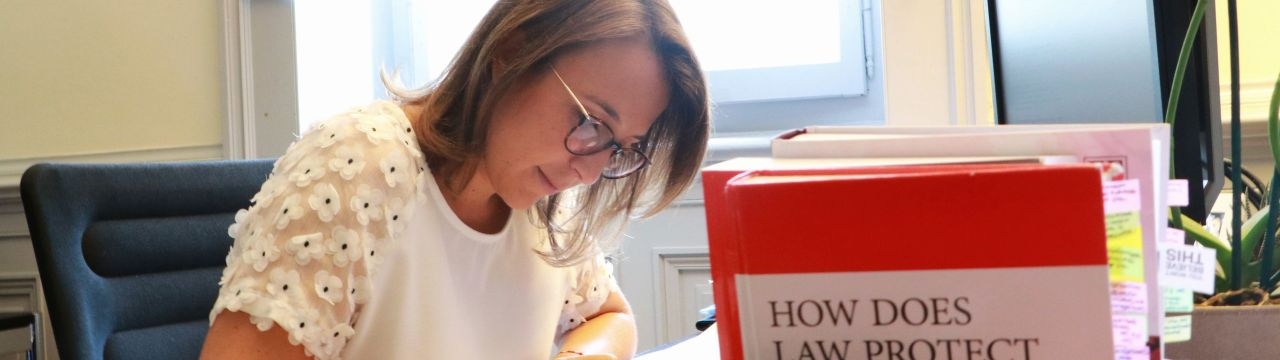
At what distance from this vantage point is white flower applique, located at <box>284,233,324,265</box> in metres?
0.88

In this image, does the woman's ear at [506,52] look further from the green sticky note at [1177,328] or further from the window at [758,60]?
the window at [758,60]

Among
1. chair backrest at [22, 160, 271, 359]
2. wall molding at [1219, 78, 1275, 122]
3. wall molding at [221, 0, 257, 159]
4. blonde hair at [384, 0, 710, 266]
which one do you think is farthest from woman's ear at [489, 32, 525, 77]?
wall molding at [221, 0, 257, 159]

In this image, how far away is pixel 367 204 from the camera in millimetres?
944

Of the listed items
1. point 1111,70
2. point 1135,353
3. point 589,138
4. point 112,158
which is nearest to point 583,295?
point 589,138

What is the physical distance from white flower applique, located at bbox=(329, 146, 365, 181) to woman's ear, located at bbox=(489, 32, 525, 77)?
14 centimetres

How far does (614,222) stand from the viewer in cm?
127

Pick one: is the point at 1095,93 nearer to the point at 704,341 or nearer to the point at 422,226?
the point at 704,341

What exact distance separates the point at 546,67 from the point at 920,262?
0.63 metres

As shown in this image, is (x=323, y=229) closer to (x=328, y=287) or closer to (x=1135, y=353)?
(x=328, y=287)

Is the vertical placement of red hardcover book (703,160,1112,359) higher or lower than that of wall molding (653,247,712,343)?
higher

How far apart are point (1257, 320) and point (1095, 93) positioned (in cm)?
36

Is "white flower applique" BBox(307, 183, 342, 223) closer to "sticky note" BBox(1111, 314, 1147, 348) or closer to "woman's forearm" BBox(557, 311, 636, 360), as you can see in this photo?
"woman's forearm" BBox(557, 311, 636, 360)

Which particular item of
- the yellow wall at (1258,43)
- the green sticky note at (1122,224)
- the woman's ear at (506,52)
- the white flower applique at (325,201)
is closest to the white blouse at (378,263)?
the white flower applique at (325,201)

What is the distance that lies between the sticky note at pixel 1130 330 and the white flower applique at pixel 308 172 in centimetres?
64
